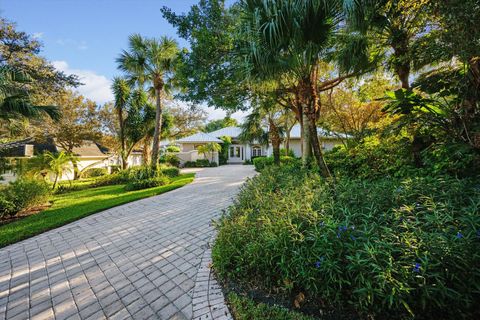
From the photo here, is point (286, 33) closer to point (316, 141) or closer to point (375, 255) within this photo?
point (316, 141)

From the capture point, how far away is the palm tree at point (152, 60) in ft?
35.3

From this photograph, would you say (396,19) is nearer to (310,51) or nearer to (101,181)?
(310,51)

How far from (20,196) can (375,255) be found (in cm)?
1084

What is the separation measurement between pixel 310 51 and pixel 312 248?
170 inches

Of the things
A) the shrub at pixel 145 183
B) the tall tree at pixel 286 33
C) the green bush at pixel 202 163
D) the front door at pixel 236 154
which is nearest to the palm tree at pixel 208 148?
the green bush at pixel 202 163

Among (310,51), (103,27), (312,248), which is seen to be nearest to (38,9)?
(103,27)

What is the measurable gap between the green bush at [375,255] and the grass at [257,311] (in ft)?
0.87

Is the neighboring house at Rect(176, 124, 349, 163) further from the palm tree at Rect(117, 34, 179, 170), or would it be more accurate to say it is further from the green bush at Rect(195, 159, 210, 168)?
the palm tree at Rect(117, 34, 179, 170)

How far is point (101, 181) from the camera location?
13.9 metres

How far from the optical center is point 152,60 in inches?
435

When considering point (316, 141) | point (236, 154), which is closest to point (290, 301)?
point (316, 141)

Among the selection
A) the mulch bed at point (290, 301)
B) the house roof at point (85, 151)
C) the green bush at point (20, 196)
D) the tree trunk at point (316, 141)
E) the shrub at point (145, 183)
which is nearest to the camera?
the mulch bed at point (290, 301)

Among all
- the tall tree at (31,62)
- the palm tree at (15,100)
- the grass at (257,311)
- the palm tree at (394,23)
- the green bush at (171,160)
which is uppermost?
the tall tree at (31,62)

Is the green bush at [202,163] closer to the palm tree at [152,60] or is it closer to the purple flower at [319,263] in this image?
the palm tree at [152,60]
